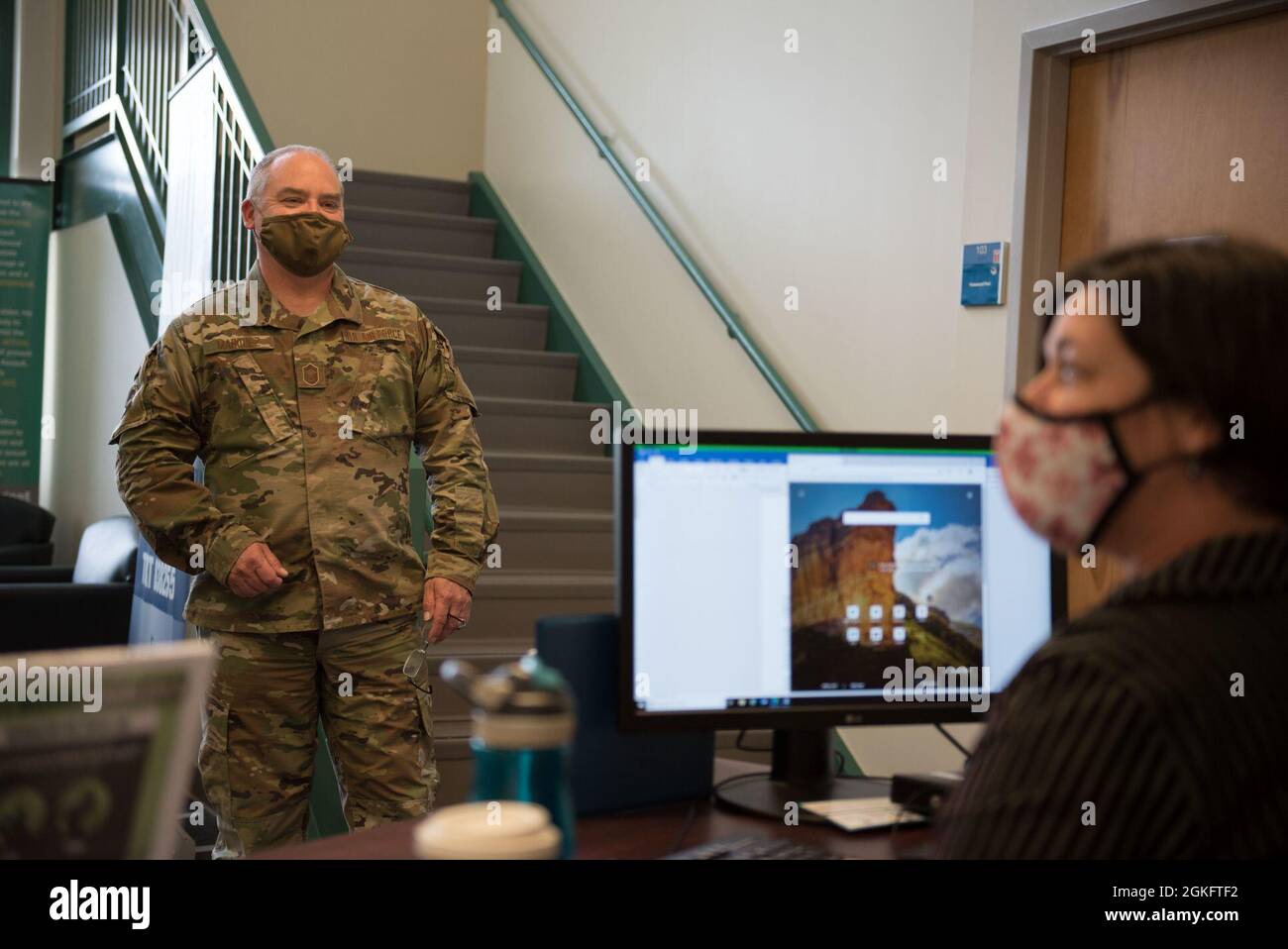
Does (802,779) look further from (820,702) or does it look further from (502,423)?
(502,423)

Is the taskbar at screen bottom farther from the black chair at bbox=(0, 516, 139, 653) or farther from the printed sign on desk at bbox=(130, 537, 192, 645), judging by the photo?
the black chair at bbox=(0, 516, 139, 653)

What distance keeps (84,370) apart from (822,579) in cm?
631

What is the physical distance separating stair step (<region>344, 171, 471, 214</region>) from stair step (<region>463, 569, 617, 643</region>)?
8.13 ft

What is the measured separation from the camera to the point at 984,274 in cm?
351

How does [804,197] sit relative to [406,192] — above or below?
below

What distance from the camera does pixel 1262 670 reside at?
902 millimetres

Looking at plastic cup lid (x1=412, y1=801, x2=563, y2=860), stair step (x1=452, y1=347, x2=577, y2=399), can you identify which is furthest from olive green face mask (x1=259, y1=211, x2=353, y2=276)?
stair step (x1=452, y1=347, x2=577, y2=399)

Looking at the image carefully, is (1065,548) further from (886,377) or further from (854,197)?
(854,197)

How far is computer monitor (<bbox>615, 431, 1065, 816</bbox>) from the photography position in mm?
1547

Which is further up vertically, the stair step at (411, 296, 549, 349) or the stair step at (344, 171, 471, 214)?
the stair step at (344, 171, 471, 214)

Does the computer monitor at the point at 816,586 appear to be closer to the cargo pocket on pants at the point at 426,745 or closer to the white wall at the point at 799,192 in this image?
the cargo pocket on pants at the point at 426,745

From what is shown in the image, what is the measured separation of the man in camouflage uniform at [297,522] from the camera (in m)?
2.38

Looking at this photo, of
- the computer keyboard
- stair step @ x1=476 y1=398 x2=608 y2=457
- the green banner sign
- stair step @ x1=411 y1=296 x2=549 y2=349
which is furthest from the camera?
the green banner sign

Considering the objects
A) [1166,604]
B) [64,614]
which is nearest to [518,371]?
[64,614]
